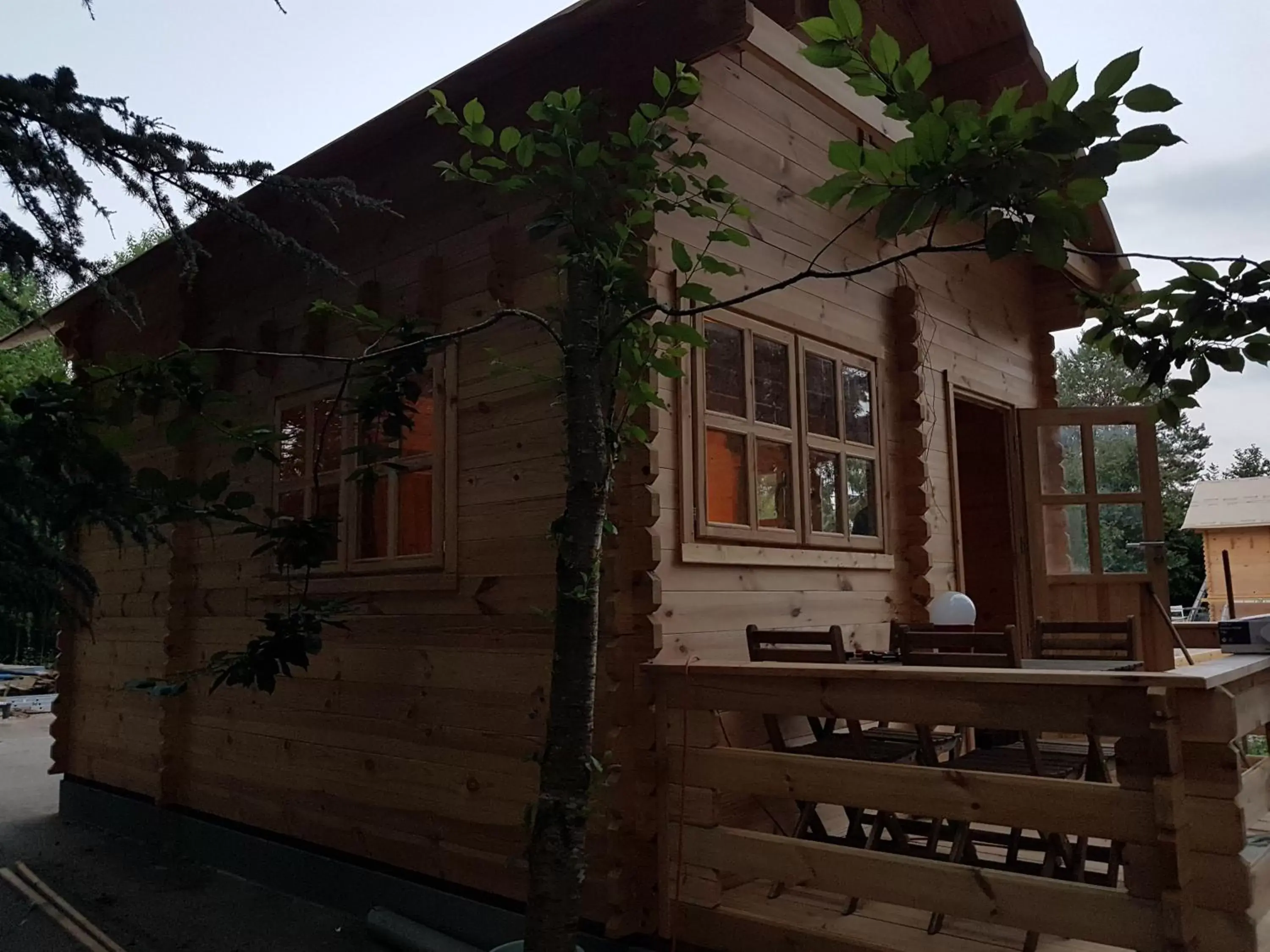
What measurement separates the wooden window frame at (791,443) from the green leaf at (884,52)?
2.30 meters

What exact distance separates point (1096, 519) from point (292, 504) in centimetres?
467

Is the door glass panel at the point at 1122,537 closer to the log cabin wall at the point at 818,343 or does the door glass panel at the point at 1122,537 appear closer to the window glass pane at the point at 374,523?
the log cabin wall at the point at 818,343

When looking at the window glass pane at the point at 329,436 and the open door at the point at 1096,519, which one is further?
the open door at the point at 1096,519

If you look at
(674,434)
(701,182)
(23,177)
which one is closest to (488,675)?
(674,434)

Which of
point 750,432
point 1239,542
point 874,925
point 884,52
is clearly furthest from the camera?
point 1239,542

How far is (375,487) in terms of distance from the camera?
413cm

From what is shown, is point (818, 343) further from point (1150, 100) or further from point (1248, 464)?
point (1248, 464)

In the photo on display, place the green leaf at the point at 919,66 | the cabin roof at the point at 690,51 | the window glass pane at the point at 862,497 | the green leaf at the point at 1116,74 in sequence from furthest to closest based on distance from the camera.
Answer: the window glass pane at the point at 862,497, the cabin roof at the point at 690,51, the green leaf at the point at 919,66, the green leaf at the point at 1116,74

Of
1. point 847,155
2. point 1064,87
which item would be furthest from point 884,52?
point 1064,87

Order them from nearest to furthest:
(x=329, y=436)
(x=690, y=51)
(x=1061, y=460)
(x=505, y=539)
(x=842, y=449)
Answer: (x=690, y=51)
(x=505, y=539)
(x=842, y=449)
(x=329, y=436)
(x=1061, y=460)

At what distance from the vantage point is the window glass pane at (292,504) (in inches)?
204

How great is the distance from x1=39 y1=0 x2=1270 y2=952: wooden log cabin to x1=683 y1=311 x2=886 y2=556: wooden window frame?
0.05 ft

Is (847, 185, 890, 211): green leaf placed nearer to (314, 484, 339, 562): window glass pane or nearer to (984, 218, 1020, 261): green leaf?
(984, 218, 1020, 261): green leaf

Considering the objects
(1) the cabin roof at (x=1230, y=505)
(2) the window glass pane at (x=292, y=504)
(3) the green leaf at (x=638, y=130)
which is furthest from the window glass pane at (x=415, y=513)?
(1) the cabin roof at (x=1230, y=505)
